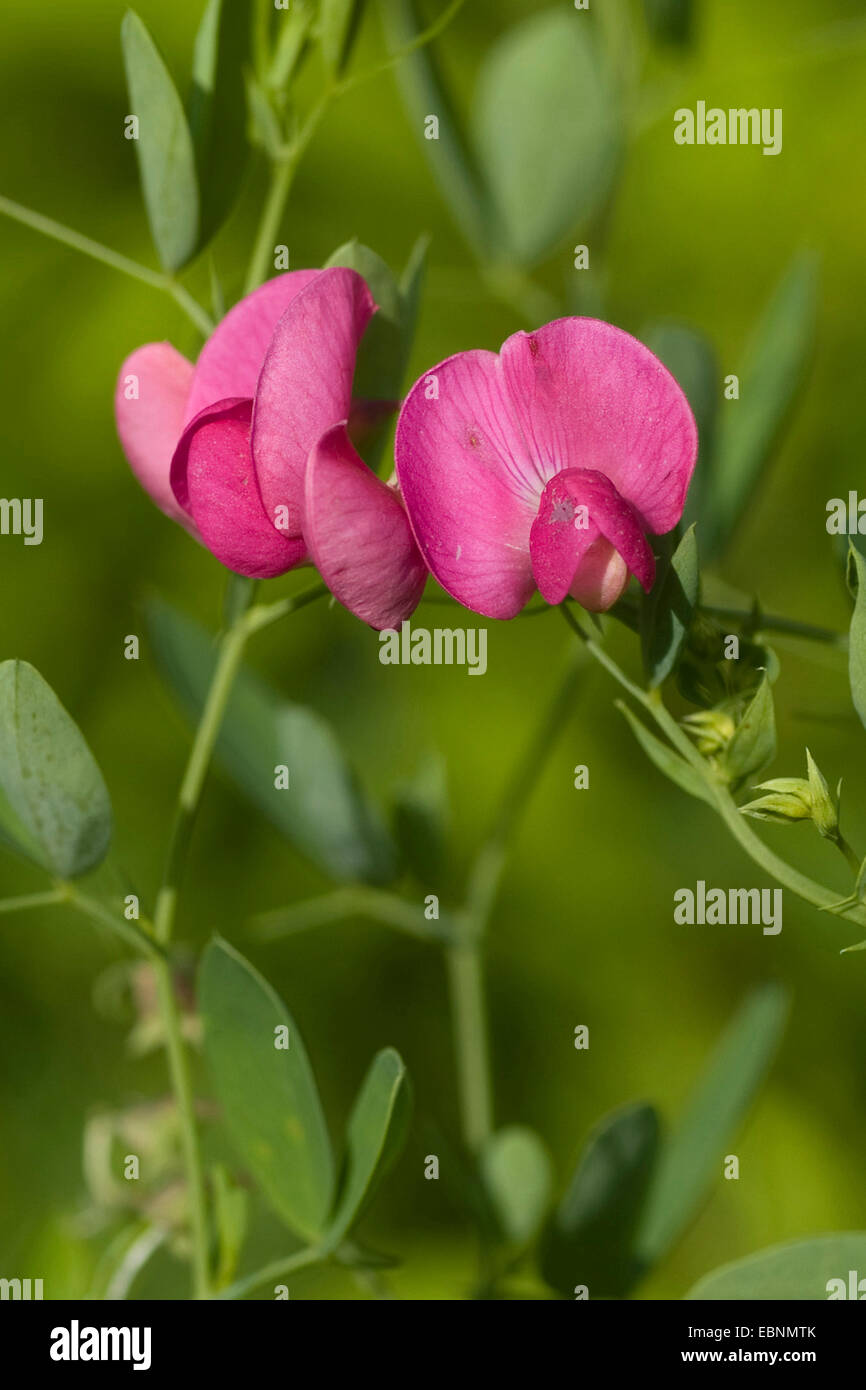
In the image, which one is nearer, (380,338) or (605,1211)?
(380,338)

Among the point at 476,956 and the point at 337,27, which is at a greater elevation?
the point at 337,27

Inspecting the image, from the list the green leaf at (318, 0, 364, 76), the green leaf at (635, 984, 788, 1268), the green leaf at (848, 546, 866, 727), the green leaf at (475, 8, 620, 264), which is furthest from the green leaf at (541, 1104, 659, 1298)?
the green leaf at (475, 8, 620, 264)

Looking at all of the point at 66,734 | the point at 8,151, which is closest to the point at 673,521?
the point at 66,734

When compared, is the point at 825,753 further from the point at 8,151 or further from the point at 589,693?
the point at 8,151

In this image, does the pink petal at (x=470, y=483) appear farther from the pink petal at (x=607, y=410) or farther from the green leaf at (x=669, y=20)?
the green leaf at (x=669, y=20)

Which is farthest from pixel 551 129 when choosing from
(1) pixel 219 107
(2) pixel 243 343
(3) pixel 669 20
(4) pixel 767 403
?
(2) pixel 243 343

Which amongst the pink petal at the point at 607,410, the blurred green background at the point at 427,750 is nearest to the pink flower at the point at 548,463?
the pink petal at the point at 607,410

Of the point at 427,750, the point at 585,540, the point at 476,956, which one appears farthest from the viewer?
the point at 427,750

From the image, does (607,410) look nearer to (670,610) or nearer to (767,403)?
(670,610)

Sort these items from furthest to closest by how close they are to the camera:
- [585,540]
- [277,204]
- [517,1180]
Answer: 1. [517,1180]
2. [277,204]
3. [585,540]
